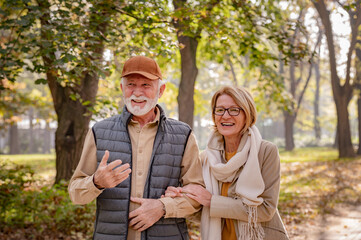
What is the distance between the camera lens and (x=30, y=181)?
5.73 m

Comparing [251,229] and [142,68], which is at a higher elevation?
[142,68]

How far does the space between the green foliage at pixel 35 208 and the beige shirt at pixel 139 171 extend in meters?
3.06

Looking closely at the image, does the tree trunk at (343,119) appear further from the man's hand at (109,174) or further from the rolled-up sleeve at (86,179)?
the man's hand at (109,174)

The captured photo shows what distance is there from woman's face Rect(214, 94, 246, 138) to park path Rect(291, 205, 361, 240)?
4.44 meters

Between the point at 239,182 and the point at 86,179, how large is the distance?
3.88ft

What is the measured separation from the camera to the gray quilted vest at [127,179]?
8.77 ft

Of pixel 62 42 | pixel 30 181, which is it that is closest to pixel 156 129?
pixel 62 42

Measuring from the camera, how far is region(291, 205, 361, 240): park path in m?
6.84

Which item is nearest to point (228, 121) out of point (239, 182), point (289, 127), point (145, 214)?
point (239, 182)

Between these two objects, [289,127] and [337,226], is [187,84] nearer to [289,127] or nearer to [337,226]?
[337,226]

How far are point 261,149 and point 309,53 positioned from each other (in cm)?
501

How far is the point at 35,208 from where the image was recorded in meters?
5.86

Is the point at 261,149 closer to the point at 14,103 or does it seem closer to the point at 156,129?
the point at 156,129

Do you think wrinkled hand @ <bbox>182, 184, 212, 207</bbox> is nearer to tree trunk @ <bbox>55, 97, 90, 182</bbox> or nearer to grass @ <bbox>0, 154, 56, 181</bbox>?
tree trunk @ <bbox>55, 97, 90, 182</bbox>
